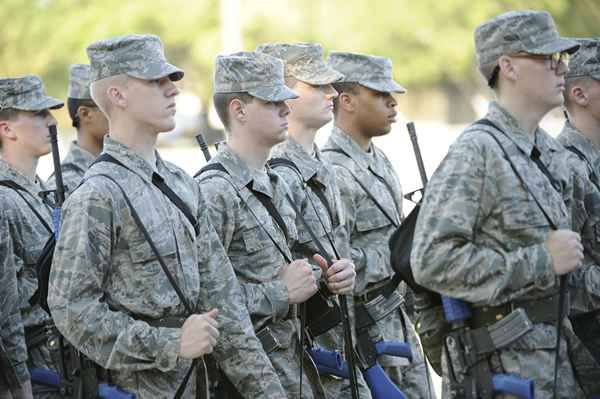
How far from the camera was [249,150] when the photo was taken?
6.63 metres

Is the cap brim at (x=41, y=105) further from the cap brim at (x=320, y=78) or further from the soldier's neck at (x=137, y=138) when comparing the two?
the soldier's neck at (x=137, y=138)

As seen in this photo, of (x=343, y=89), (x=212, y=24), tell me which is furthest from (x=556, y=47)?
(x=212, y=24)

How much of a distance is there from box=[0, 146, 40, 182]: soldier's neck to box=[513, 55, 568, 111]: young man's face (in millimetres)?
3543

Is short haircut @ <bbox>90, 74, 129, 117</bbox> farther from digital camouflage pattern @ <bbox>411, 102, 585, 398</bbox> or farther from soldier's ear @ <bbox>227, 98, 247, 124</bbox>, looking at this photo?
digital camouflage pattern @ <bbox>411, 102, 585, 398</bbox>

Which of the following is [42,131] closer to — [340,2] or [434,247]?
[434,247]

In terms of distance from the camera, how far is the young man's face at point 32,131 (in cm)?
794

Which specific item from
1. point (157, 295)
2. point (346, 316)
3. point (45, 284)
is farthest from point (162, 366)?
point (346, 316)

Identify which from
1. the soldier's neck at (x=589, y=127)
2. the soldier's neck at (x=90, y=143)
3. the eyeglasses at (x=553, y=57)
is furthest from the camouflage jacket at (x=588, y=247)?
the soldier's neck at (x=90, y=143)

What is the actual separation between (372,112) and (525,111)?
2916 millimetres

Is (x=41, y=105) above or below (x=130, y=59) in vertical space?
below

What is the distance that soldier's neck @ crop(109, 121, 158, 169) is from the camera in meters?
5.44

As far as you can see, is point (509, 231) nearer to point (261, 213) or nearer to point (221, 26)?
point (261, 213)

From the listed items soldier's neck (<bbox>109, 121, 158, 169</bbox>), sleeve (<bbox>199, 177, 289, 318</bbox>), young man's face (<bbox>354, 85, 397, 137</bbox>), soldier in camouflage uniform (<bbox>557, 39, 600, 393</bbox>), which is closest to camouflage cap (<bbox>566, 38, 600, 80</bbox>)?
soldier in camouflage uniform (<bbox>557, 39, 600, 393</bbox>)

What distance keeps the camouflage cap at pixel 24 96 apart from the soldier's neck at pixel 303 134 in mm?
1529
